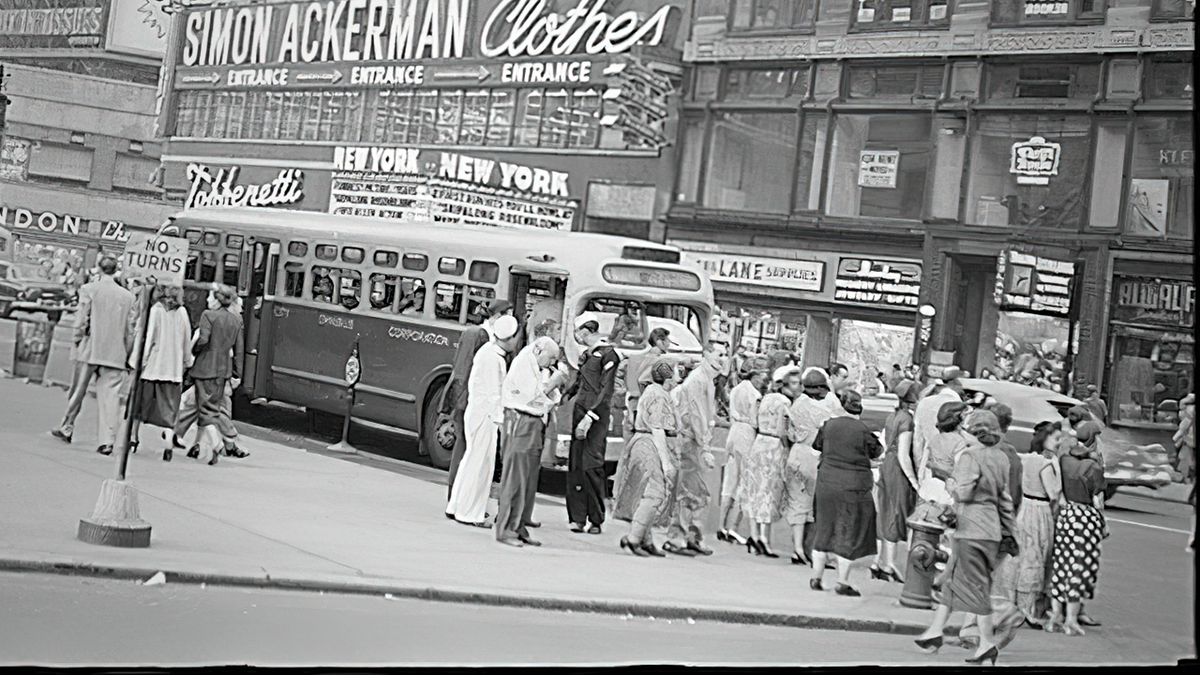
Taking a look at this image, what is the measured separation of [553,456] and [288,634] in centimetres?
594

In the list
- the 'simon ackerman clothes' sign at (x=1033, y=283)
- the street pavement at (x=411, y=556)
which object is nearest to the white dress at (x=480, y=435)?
the street pavement at (x=411, y=556)

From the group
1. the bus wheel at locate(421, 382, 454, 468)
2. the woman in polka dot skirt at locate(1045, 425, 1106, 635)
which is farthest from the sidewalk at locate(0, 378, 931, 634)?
the bus wheel at locate(421, 382, 454, 468)

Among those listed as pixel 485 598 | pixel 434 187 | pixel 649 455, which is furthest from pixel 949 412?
pixel 434 187

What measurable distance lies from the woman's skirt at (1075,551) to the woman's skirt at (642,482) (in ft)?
9.26

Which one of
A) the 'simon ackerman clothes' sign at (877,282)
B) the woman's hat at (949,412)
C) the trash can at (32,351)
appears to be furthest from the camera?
the trash can at (32,351)

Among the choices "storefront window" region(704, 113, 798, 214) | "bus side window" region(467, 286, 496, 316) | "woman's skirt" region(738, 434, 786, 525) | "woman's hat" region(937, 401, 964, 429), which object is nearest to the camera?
"woman's hat" region(937, 401, 964, 429)

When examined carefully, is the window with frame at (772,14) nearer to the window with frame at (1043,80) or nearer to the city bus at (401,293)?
the window with frame at (1043,80)

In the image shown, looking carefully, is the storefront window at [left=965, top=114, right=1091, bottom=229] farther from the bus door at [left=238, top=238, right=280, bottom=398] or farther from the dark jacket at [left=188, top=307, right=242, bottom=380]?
the bus door at [left=238, top=238, right=280, bottom=398]

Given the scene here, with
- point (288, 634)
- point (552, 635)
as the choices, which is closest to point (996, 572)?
point (552, 635)

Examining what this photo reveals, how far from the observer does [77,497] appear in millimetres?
9891

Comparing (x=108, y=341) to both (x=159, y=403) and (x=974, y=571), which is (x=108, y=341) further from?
(x=974, y=571)

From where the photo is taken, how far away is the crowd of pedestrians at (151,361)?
12.1m

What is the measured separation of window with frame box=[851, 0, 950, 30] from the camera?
45.8 ft

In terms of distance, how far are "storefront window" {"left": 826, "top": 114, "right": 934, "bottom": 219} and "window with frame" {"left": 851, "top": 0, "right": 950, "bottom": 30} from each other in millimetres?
1078
